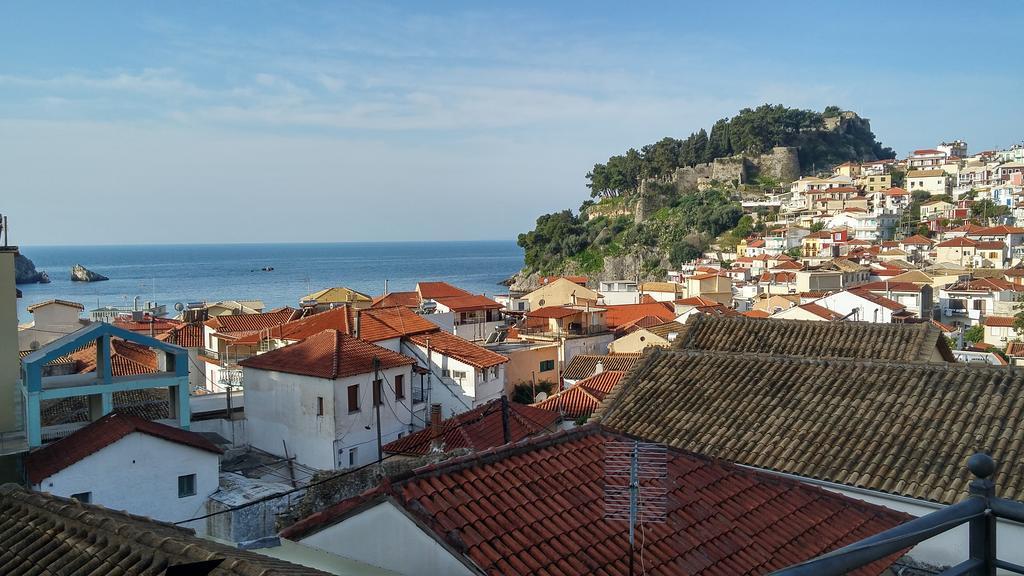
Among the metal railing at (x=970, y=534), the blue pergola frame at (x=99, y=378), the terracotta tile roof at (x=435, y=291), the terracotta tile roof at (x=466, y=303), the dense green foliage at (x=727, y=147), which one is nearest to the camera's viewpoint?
the metal railing at (x=970, y=534)

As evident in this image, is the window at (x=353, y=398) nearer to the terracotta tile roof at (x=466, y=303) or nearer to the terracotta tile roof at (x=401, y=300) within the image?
the terracotta tile roof at (x=466, y=303)

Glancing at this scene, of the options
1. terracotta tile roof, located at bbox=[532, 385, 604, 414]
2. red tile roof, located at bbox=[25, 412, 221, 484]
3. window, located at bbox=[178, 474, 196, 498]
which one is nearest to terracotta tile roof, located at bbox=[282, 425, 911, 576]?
red tile roof, located at bbox=[25, 412, 221, 484]

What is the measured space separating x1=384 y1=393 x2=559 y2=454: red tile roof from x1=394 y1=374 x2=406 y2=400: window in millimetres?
3304

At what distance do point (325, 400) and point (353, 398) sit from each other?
76 cm

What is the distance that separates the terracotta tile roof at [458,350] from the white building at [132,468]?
10413mm

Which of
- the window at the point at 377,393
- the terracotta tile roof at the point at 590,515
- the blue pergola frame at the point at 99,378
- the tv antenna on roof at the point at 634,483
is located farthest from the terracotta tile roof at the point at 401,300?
the terracotta tile roof at the point at 590,515

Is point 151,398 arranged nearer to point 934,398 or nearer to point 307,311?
point 307,311

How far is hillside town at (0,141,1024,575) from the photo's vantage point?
18.1 feet

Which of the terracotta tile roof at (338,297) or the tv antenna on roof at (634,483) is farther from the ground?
the tv antenna on roof at (634,483)

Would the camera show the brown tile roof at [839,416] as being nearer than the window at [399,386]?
Yes

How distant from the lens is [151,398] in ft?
66.7

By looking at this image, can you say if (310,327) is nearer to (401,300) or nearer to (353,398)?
(353,398)

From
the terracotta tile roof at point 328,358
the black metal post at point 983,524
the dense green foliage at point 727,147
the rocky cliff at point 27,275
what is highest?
the dense green foliage at point 727,147

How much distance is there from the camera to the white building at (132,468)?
13.4 m
